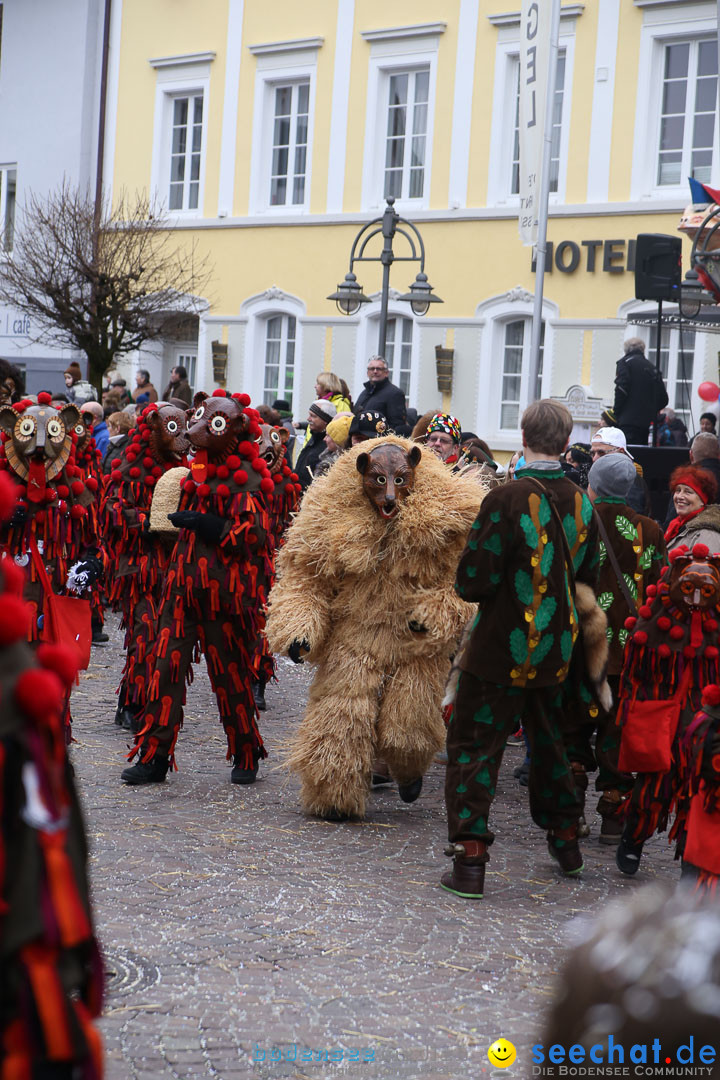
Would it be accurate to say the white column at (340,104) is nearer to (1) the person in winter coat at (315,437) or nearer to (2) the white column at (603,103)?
(2) the white column at (603,103)

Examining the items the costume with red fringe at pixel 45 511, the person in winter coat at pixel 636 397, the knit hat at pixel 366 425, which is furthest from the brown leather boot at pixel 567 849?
the person in winter coat at pixel 636 397

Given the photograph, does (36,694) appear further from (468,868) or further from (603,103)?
(603,103)

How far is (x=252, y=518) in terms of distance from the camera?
271 inches

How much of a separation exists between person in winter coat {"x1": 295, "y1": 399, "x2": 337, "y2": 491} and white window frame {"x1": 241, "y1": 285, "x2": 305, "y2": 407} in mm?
11491

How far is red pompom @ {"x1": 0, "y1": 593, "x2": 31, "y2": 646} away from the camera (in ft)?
6.30

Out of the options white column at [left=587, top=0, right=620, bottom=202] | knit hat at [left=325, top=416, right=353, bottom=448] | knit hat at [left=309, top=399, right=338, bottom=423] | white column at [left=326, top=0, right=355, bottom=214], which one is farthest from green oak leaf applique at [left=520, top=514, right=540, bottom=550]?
white column at [left=326, top=0, right=355, bottom=214]

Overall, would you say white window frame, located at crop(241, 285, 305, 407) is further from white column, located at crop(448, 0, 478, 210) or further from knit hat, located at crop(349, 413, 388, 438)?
knit hat, located at crop(349, 413, 388, 438)

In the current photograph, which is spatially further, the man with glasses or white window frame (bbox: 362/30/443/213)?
white window frame (bbox: 362/30/443/213)

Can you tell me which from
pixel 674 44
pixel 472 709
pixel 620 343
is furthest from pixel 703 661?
pixel 674 44

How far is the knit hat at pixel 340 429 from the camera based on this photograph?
9.99 m

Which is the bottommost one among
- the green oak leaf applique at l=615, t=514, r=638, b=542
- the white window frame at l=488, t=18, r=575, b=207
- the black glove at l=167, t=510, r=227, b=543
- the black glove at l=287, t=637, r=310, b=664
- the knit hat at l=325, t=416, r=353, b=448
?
the black glove at l=287, t=637, r=310, b=664

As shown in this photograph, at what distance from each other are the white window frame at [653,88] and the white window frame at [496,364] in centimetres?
223

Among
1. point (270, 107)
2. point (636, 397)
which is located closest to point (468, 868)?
point (636, 397)

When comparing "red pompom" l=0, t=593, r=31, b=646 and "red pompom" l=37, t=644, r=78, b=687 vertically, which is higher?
"red pompom" l=0, t=593, r=31, b=646
